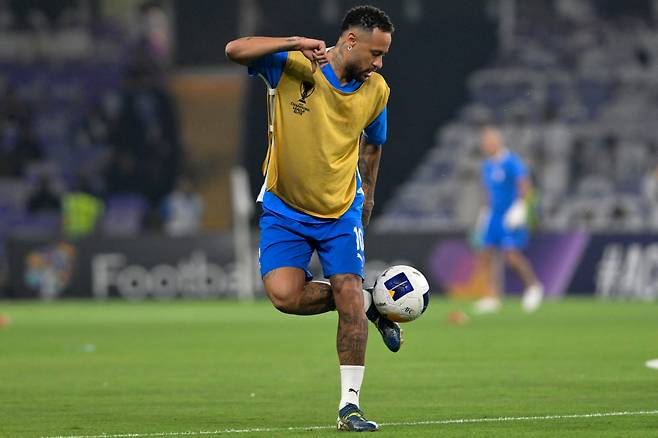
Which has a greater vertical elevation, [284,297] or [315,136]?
[315,136]

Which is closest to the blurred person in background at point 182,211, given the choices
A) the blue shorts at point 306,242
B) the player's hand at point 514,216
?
the player's hand at point 514,216

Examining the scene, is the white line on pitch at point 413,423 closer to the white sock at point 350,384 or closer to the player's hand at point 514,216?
the white sock at point 350,384

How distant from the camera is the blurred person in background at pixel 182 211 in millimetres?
31141

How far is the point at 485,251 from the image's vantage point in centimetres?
2264

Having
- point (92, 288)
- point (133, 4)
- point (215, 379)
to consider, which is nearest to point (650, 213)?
point (92, 288)

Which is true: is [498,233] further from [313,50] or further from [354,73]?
[313,50]

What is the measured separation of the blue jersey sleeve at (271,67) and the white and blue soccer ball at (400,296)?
52.8 inches

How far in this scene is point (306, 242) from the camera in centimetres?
812

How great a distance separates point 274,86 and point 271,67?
0.12 m

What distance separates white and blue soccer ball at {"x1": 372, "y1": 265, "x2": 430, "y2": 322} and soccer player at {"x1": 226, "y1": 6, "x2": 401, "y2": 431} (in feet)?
0.40

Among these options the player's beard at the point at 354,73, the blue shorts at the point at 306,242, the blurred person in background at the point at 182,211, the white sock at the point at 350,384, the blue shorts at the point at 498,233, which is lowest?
the blurred person in background at the point at 182,211

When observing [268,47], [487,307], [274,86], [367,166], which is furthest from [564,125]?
[268,47]

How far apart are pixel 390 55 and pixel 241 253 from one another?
7.95 m

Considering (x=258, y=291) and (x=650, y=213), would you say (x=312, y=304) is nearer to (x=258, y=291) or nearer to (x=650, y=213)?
(x=258, y=291)
